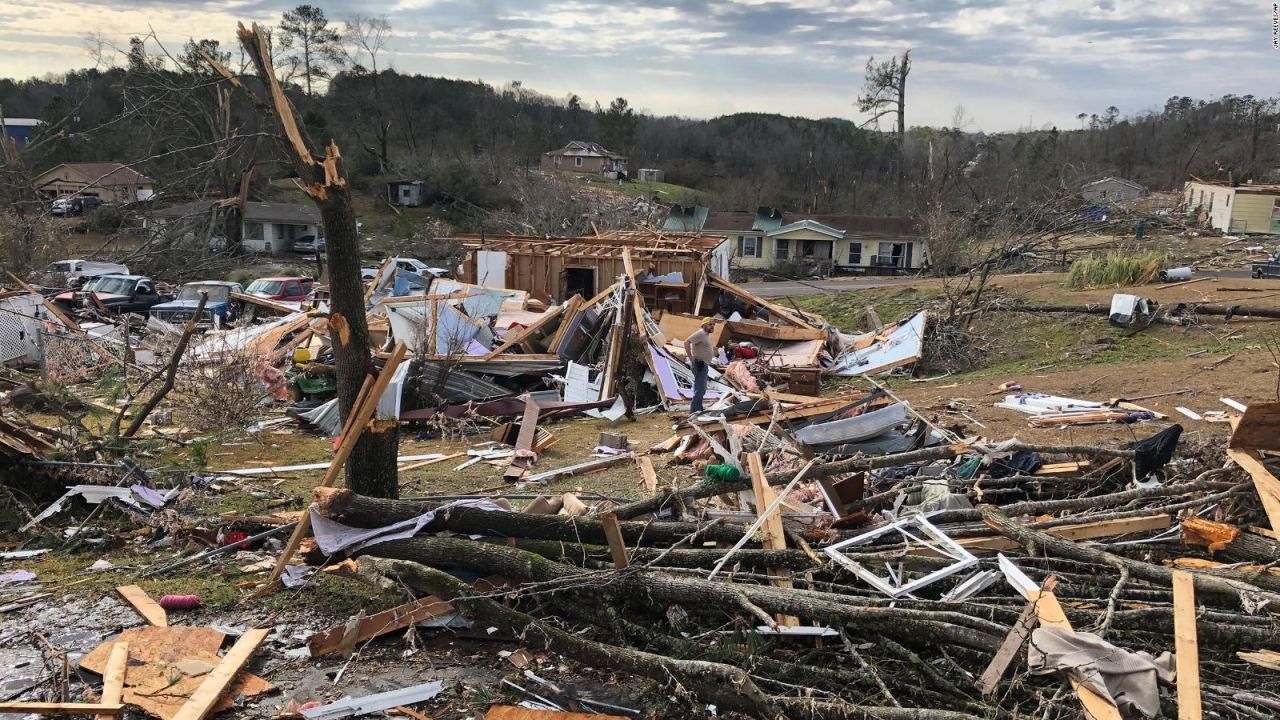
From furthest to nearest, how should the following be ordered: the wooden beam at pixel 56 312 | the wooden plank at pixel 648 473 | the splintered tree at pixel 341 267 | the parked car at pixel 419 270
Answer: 1. the parked car at pixel 419 270
2. the wooden beam at pixel 56 312
3. the wooden plank at pixel 648 473
4. the splintered tree at pixel 341 267

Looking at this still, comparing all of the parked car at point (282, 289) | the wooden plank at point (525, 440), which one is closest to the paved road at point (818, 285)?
the parked car at point (282, 289)

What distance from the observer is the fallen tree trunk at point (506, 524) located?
5191 millimetres

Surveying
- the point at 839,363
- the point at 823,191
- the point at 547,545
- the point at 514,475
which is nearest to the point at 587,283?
the point at 839,363

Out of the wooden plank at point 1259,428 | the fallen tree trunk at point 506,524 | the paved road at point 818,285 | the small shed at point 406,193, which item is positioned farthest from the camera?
the small shed at point 406,193

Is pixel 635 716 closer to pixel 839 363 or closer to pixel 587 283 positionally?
pixel 839 363

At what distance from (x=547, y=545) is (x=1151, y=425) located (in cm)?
767

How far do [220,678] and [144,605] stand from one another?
119 cm

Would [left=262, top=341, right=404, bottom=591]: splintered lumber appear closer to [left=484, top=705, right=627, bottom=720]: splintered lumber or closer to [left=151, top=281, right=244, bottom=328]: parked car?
[left=484, top=705, right=627, bottom=720]: splintered lumber

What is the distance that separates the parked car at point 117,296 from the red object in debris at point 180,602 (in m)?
16.6

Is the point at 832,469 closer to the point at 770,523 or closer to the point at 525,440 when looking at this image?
the point at 770,523

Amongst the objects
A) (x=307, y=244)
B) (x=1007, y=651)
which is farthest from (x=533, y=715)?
(x=307, y=244)

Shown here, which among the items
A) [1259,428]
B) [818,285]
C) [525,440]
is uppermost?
[1259,428]

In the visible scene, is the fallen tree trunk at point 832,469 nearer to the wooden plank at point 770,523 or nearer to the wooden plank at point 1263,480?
the wooden plank at point 770,523

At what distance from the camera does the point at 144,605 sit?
192 inches
